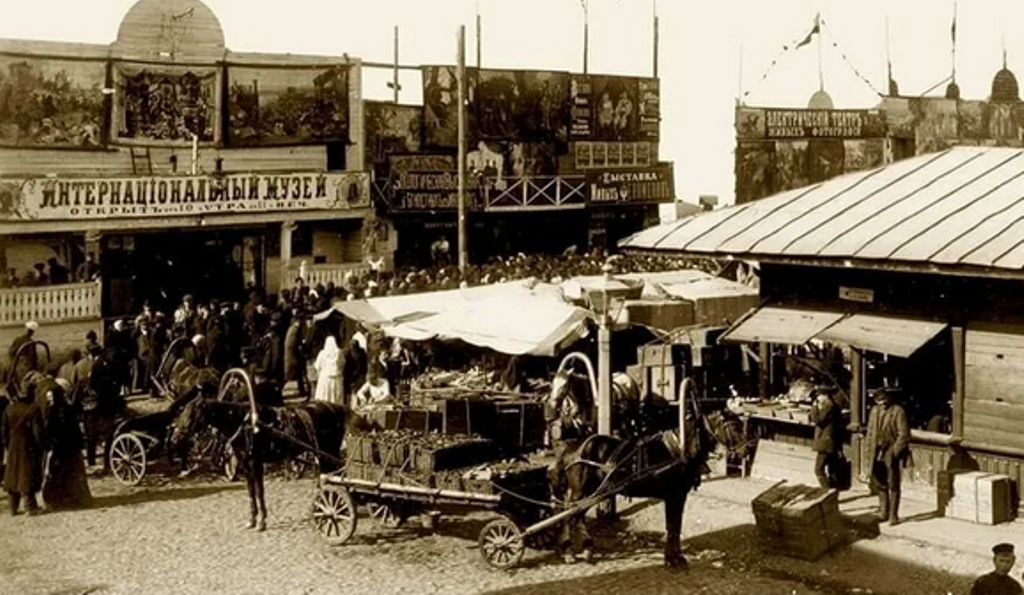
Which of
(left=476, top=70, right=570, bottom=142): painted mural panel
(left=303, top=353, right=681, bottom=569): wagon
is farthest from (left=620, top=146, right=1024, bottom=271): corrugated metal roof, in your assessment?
(left=476, top=70, right=570, bottom=142): painted mural panel

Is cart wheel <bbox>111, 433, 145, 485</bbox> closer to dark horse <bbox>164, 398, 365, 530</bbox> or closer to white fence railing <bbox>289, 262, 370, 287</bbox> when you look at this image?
dark horse <bbox>164, 398, 365, 530</bbox>

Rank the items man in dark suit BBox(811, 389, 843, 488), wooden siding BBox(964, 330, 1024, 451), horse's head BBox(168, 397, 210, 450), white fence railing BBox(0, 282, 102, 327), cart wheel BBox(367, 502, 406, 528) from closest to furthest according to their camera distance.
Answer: cart wheel BBox(367, 502, 406, 528) < wooden siding BBox(964, 330, 1024, 451) < man in dark suit BBox(811, 389, 843, 488) < horse's head BBox(168, 397, 210, 450) < white fence railing BBox(0, 282, 102, 327)

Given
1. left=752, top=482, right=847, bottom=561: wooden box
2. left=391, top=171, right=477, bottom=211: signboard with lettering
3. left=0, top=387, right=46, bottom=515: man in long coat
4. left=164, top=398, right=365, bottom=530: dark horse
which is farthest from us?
left=391, top=171, right=477, bottom=211: signboard with lettering

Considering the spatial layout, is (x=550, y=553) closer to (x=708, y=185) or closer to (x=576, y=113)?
(x=576, y=113)

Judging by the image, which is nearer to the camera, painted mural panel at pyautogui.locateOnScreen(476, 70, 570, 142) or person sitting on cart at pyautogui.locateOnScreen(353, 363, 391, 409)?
person sitting on cart at pyautogui.locateOnScreen(353, 363, 391, 409)

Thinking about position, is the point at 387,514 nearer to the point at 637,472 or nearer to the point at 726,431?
the point at 637,472

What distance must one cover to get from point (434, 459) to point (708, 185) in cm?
6553

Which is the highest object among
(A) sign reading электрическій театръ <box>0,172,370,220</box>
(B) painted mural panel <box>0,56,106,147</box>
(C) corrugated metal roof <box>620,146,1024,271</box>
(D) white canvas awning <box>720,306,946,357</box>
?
(B) painted mural panel <box>0,56,106,147</box>

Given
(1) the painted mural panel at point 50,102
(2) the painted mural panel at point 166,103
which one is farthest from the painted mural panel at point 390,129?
(1) the painted mural panel at point 50,102

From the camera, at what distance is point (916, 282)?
17.3 metres

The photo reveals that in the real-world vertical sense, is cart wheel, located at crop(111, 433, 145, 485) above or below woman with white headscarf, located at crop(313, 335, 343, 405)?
below

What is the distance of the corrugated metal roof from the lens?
16.2 meters

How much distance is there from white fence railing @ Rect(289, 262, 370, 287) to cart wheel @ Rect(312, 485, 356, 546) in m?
19.1

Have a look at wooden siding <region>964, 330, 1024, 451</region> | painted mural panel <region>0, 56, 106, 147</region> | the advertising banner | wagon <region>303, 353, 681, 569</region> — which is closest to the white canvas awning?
wooden siding <region>964, 330, 1024, 451</region>
